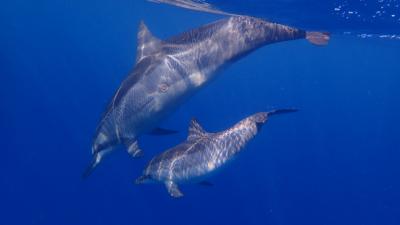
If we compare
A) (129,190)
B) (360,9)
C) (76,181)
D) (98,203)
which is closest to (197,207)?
(129,190)

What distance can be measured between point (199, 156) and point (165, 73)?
6.82ft

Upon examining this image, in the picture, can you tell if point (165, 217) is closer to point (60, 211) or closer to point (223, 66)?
point (60, 211)

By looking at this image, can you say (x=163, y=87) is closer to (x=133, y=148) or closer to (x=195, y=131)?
(x=133, y=148)

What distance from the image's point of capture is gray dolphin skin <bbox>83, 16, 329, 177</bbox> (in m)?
8.77

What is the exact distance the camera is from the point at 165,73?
8945mm

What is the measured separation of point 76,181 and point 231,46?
2139 cm

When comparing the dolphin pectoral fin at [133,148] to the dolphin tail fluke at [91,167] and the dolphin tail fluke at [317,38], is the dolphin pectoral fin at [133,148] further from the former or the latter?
the dolphin tail fluke at [317,38]

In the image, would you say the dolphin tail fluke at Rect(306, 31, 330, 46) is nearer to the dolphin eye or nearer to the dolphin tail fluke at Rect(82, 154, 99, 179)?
the dolphin eye

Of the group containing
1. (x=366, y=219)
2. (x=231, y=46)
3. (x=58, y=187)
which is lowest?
(x=366, y=219)

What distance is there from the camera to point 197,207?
2514cm

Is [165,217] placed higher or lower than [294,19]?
lower

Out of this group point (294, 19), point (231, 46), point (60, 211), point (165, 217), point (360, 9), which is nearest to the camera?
point (231, 46)

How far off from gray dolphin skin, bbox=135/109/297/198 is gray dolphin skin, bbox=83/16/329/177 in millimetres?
962

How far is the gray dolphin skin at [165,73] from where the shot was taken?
8.77 m
